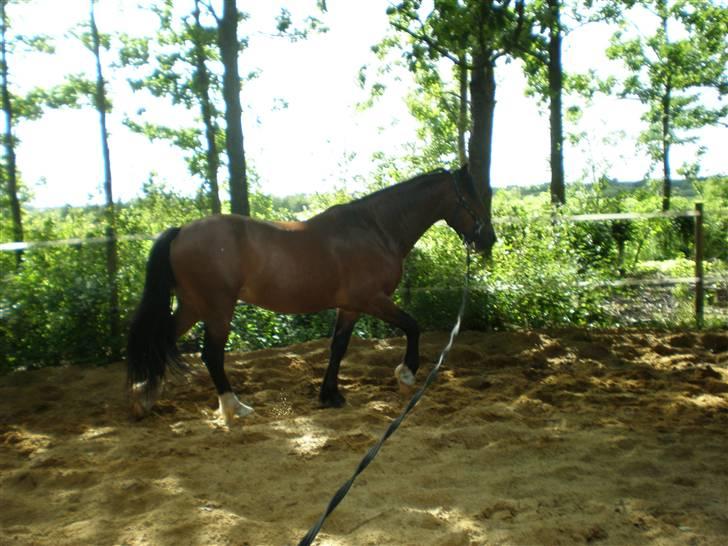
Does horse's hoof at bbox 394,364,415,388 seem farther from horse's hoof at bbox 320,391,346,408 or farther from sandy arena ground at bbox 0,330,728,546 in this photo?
horse's hoof at bbox 320,391,346,408

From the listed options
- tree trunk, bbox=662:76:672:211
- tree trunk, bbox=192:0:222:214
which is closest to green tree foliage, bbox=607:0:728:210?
tree trunk, bbox=662:76:672:211

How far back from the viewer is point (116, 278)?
7.22 m

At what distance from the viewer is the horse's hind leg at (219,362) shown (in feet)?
16.9

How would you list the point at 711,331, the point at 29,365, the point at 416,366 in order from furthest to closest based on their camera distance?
the point at 711,331 → the point at 29,365 → the point at 416,366

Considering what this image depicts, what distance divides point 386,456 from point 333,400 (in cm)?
139

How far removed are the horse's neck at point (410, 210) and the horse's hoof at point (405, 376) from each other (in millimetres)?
949

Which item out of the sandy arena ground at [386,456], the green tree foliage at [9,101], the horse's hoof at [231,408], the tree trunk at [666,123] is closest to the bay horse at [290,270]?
the horse's hoof at [231,408]

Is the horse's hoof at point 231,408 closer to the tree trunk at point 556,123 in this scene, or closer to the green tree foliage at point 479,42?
the green tree foliage at point 479,42

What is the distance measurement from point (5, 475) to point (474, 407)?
3.01 m

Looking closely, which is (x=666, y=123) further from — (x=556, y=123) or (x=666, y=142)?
(x=556, y=123)

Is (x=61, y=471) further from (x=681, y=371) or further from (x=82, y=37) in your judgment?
(x=82, y=37)

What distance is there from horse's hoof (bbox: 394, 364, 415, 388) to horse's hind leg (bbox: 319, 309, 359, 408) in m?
0.46

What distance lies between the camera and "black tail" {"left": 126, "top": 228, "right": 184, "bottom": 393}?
516cm

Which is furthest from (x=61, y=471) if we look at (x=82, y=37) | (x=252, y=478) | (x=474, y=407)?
(x=82, y=37)
